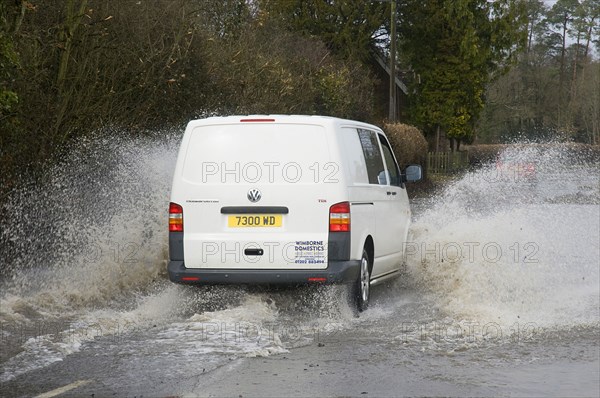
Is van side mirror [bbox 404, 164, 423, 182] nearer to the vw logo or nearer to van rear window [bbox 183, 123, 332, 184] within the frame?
van rear window [bbox 183, 123, 332, 184]

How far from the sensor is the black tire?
9.88 m

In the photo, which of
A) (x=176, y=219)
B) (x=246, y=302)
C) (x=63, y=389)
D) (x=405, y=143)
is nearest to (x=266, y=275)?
(x=246, y=302)

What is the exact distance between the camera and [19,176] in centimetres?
1312

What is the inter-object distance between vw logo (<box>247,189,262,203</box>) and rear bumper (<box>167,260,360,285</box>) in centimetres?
66

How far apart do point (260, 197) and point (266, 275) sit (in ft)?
2.40

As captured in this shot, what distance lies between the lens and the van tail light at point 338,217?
9.52 metres

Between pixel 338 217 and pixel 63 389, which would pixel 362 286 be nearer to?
pixel 338 217

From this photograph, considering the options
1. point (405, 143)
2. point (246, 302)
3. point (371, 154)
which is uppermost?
point (371, 154)

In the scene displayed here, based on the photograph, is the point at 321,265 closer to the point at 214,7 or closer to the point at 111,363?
the point at 111,363

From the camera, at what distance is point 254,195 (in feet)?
31.6

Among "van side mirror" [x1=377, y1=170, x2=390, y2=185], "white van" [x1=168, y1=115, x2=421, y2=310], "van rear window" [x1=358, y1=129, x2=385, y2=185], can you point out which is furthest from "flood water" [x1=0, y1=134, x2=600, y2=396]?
"van rear window" [x1=358, y1=129, x2=385, y2=185]

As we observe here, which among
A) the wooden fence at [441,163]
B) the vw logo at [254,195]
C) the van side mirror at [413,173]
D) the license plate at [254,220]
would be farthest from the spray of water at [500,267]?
the wooden fence at [441,163]

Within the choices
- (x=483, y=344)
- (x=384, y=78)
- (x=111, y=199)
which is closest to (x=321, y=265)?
(x=483, y=344)

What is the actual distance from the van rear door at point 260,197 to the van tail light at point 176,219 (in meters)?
0.06
